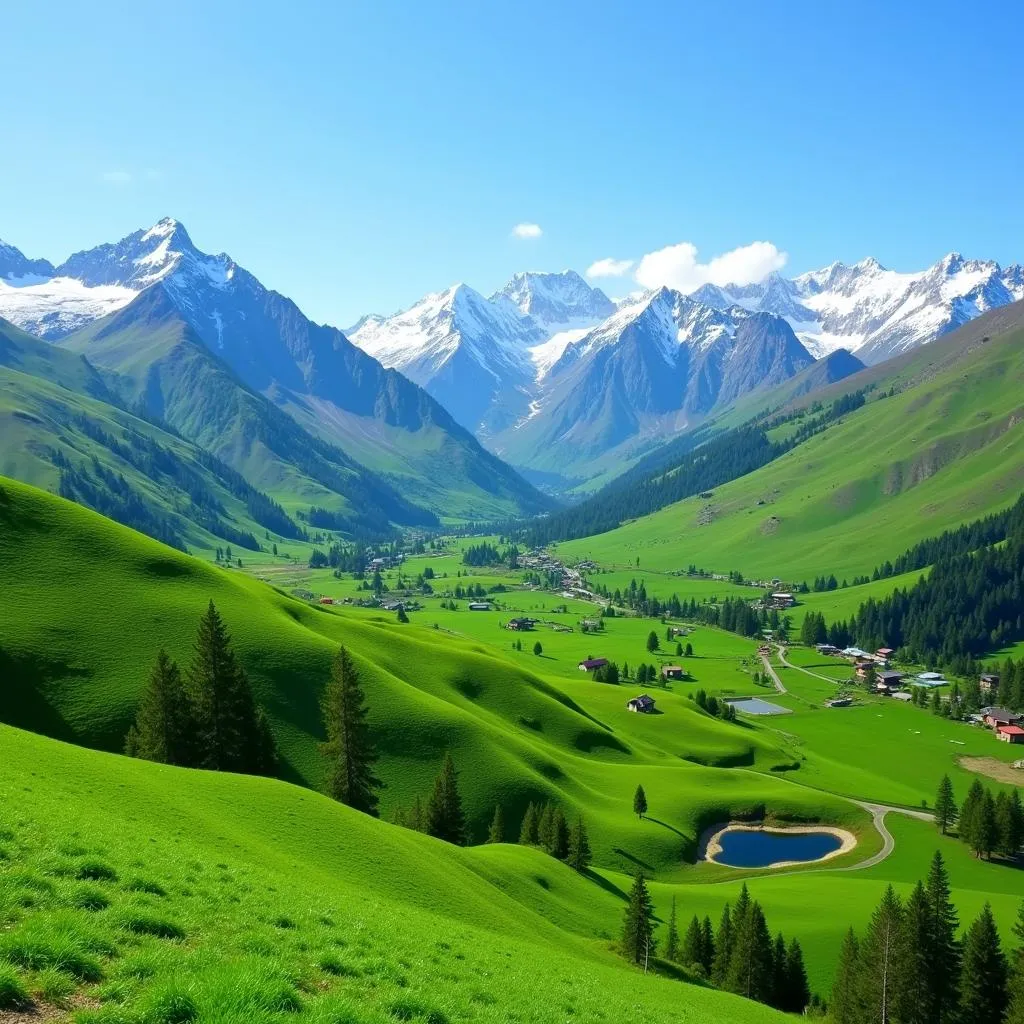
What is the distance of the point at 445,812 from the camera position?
7881 cm

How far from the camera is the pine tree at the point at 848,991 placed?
64.0 metres

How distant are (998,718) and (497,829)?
163 m

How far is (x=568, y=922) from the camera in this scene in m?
62.9

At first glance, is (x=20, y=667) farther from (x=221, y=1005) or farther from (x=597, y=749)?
(x=597, y=749)

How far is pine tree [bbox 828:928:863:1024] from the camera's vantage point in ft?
210

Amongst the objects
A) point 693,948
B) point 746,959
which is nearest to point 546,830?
point 693,948

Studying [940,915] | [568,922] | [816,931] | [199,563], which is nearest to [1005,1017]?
[940,915]

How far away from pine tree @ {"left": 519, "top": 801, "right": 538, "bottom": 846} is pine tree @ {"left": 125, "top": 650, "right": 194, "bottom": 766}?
3930cm

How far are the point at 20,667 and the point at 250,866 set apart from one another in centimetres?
5791

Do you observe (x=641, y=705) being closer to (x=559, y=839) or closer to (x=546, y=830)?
(x=546, y=830)

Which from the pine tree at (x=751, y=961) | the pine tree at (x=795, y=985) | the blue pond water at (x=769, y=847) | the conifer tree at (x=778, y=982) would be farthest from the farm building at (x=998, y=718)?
the pine tree at (x=751, y=961)

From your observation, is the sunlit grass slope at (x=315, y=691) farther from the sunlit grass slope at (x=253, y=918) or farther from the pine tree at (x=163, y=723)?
Result: the sunlit grass slope at (x=253, y=918)

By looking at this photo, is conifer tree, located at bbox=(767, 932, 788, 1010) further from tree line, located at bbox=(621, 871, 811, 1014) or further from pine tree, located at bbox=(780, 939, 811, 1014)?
pine tree, located at bbox=(780, 939, 811, 1014)

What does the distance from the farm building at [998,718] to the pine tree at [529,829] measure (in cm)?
15484
